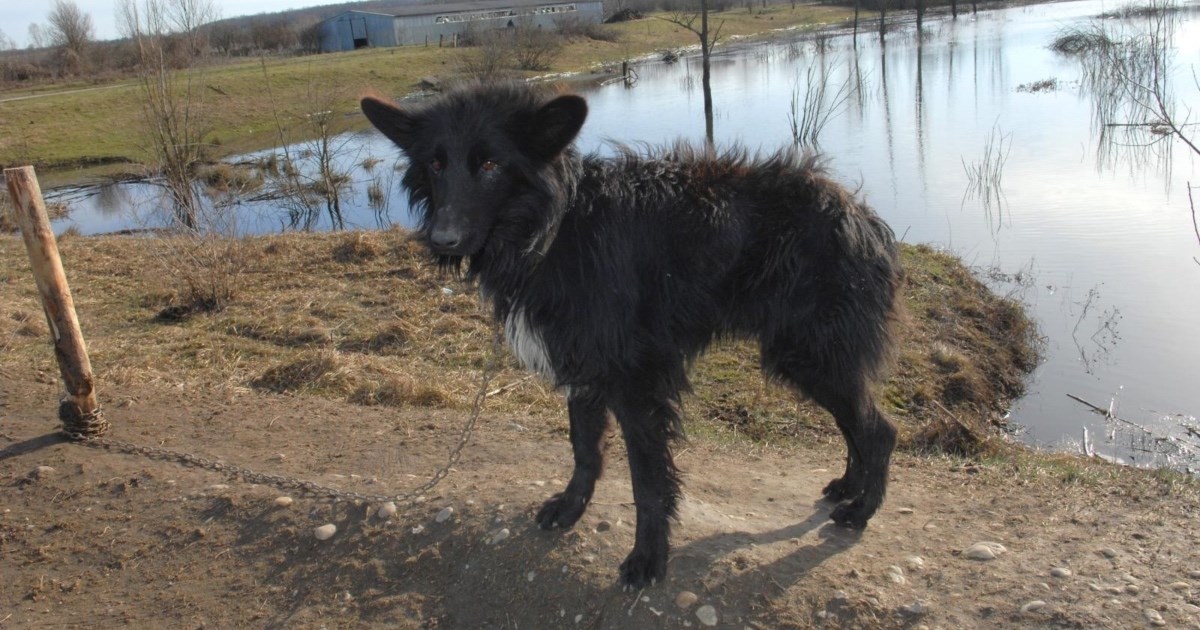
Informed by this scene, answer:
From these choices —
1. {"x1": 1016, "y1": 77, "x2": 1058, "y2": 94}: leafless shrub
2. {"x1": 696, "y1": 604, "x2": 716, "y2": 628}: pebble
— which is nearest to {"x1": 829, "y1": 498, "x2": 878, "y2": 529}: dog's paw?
{"x1": 696, "y1": 604, "x2": 716, "y2": 628}: pebble

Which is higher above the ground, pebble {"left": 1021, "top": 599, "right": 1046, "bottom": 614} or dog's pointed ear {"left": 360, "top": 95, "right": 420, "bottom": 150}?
dog's pointed ear {"left": 360, "top": 95, "right": 420, "bottom": 150}

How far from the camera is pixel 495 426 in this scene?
6250 mm

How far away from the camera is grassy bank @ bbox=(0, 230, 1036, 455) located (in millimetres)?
7086

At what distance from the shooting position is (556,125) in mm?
3473

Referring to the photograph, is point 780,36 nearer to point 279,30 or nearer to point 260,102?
point 260,102

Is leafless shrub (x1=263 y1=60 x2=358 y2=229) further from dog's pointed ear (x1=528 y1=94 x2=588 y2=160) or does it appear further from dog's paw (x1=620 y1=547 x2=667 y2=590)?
dog's paw (x1=620 y1=547 x2=667 y2=590)

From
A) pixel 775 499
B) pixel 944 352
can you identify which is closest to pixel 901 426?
pixel 944 352

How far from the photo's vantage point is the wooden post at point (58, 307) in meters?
5.32

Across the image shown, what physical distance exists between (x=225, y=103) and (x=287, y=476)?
34915 mm

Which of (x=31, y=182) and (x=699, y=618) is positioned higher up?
(x=31, y=182)

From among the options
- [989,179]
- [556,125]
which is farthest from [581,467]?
[989,179]

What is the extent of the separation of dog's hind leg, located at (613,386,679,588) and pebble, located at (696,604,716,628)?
0.23 m

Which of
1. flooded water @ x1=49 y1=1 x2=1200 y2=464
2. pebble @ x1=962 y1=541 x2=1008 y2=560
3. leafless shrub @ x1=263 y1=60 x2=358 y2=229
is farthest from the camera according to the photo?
leafless shrub @ x1=263 y1=60 x2=358 y2=229

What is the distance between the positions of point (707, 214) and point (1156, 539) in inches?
109
